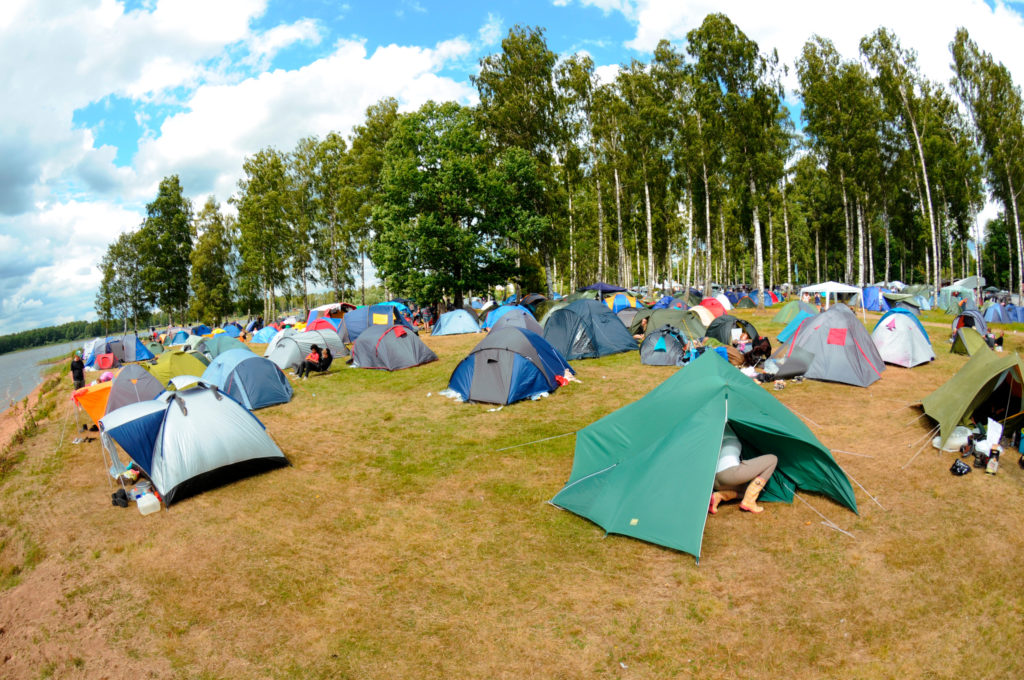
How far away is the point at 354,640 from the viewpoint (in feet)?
15.3

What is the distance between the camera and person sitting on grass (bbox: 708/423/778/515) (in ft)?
21.0

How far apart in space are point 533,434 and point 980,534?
6255 mm

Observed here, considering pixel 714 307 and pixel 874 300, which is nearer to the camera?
pixel 714 307

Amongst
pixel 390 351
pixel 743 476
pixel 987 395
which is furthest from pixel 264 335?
pixel 987 395

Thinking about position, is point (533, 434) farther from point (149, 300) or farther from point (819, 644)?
point (149, 300)

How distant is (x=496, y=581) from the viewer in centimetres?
539

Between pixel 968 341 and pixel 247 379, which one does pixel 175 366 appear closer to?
pixel 247 379

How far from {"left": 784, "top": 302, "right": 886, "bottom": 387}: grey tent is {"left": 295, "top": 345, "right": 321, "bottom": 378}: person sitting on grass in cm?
1354

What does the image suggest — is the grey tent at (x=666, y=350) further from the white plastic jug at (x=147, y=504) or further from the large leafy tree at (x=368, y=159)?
the large leafy tree at (x=368, y=159)

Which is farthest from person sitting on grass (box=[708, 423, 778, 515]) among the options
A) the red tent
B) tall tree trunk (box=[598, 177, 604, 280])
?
tall tree trunk (box=[598, 177, 604, 280])

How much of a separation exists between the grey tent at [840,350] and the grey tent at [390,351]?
10.8 meters

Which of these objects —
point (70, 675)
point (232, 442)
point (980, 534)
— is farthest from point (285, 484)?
point (980, 534)

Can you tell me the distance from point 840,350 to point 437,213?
64.3 ft

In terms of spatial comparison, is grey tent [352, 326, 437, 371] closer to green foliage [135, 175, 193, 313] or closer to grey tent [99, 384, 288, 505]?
grey tent [99, 384, 288, 505]
